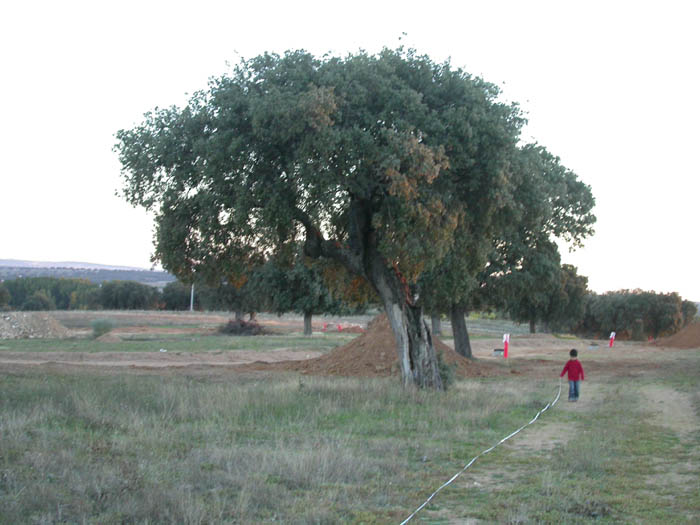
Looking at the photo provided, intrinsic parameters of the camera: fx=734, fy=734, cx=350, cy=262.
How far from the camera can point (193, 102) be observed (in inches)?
714

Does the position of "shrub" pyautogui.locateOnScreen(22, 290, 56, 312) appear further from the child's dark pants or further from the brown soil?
the child's dark pants

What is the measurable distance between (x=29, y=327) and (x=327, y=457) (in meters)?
51.9

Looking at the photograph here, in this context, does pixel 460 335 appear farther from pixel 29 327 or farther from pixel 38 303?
pixel 38 303

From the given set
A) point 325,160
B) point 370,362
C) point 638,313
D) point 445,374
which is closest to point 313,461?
point 325,160

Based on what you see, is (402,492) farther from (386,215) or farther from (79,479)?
(386,215)

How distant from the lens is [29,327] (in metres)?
55.3

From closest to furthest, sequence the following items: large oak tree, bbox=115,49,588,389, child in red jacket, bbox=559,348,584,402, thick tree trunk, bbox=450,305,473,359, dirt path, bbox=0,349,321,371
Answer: large oak tree, bbox=115,49,588,389 → child in red jacket, bbox=559,348,584,402 → dirt path, bbox=0,349,321,371 → thick tree trunk, bbox=450,305,473,359

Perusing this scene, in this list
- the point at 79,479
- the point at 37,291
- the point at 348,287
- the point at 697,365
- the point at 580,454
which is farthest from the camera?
the point at 37,291

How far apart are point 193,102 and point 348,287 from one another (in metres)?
7.52

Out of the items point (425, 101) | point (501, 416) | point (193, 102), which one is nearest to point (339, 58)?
point (425, 101)

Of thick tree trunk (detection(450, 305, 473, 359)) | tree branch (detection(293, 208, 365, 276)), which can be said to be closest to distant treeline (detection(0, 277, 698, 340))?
thick tree trunk (detection(450, 305, 473, 359))

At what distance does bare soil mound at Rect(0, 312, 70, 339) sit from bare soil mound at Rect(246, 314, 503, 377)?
102 feet

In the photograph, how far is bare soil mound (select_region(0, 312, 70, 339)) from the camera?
5406cm

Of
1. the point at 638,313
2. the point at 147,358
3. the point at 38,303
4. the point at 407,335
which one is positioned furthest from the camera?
the point at 38,303
